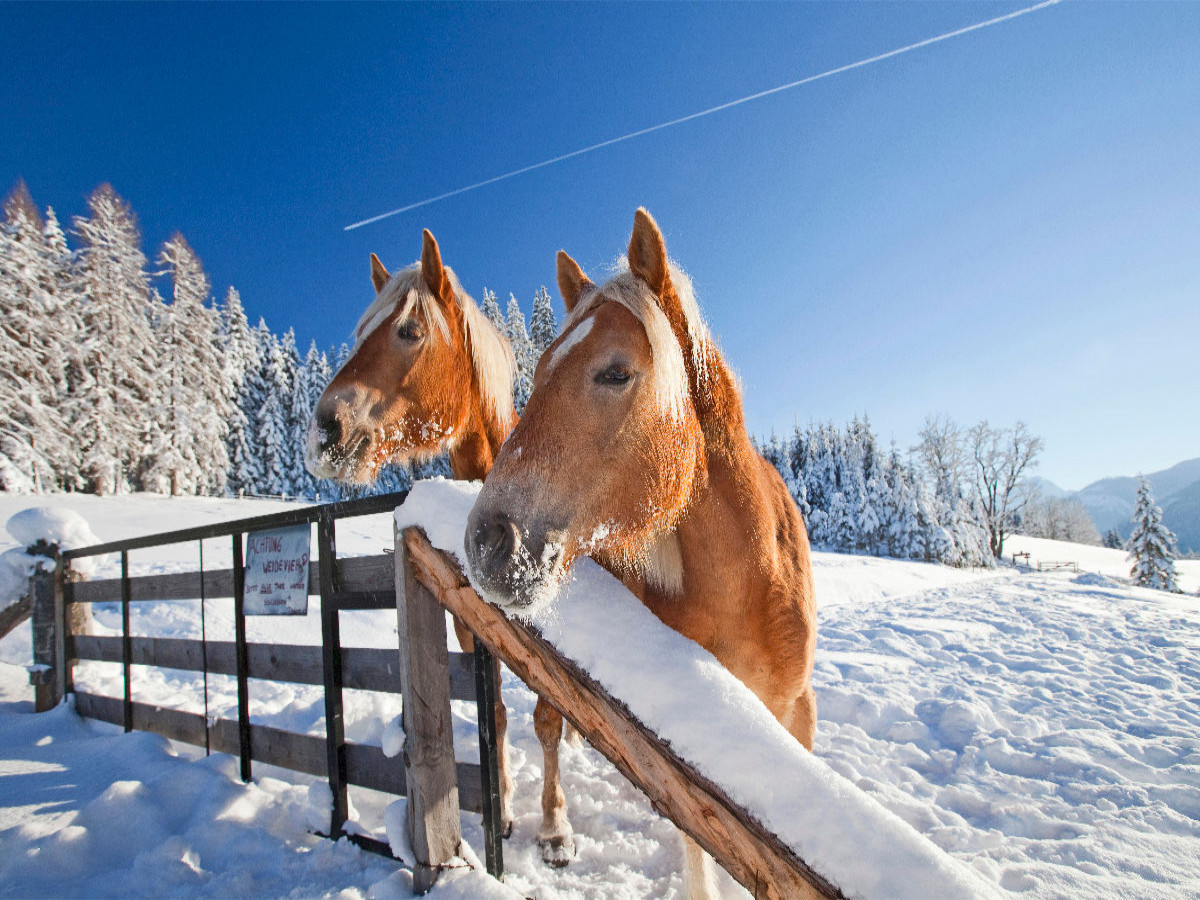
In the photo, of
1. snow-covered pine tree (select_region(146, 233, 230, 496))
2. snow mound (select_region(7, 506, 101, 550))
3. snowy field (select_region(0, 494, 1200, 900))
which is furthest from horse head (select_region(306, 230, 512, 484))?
snow-covered pine tree (select_region(146, 233, 230, 496))

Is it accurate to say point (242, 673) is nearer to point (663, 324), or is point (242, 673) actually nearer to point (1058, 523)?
point (663, 324)

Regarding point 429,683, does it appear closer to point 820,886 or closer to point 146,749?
point 820,886

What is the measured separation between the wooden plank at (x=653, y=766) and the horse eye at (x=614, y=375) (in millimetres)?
850

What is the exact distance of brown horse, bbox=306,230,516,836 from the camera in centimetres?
290

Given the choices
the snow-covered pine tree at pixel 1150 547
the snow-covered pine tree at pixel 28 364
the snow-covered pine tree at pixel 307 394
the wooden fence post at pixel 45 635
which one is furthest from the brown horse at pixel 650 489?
the snow-covered pine tree at pixel 1150 547

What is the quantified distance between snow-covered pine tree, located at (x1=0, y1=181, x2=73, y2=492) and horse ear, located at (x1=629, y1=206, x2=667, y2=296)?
93.6 feet

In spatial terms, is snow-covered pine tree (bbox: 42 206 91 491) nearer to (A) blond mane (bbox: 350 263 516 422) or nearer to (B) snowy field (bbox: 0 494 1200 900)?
(B) snowy field (bbox: 0 494 1200 900)

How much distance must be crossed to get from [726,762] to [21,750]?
18.5ft

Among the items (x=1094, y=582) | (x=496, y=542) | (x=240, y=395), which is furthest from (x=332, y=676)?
(x=240, y=395)

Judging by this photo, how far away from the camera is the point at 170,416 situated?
2634cm

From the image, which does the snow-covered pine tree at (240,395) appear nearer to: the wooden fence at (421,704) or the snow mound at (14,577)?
the snow mound at (14,577)

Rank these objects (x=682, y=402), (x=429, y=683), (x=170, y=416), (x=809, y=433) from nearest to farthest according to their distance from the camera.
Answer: (x=682, y=402) → (x=429, y=683) → (x=170, y=416) → (x=809, y=433)

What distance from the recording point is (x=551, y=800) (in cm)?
325

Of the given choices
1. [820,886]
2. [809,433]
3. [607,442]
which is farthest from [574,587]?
[809,433]
